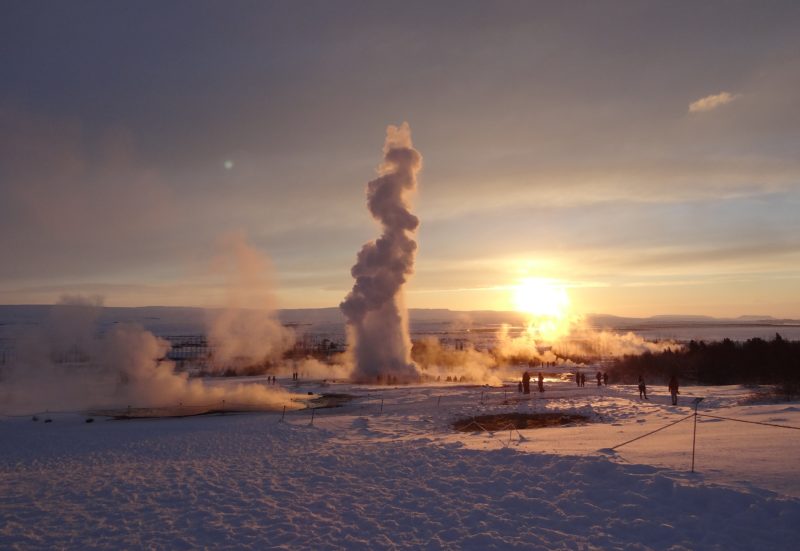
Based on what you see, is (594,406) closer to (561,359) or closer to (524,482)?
(524,482)

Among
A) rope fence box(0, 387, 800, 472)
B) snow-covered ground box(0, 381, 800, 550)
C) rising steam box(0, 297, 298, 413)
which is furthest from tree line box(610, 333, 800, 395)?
rising steam box(0, 297, 298, 413)

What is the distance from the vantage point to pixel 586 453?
592 inches

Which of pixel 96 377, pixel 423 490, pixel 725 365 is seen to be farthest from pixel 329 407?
pixel 725 365

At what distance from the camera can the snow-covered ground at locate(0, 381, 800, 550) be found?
10.4 metres

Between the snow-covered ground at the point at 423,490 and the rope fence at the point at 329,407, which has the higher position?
the snow-covered ground at the point at 423,490

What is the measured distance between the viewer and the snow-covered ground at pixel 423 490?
34.3ft

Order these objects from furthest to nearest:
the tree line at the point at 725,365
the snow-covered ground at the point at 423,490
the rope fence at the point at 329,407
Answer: the tree line at the point at 725,365 → the rope fence at the point at 329,407 → the snow-covered ground at the point at 423,490

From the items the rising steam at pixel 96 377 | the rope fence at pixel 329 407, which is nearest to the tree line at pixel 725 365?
the rope fence at pixel 329 407

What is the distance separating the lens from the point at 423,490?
1367 centimetres

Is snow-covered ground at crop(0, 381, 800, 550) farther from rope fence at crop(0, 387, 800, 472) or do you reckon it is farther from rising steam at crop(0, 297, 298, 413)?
rising steam at crop(0, 297, 298, 413)

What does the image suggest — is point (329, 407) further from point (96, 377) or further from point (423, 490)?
point (96, 377)

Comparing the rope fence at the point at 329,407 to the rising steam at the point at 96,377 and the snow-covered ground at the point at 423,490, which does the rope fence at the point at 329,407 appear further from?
the snow-covered ground at the point at 423,490

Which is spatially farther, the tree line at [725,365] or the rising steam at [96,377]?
the tree line at [725,365]

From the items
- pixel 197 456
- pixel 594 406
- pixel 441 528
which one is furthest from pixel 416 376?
pixel 441 528
